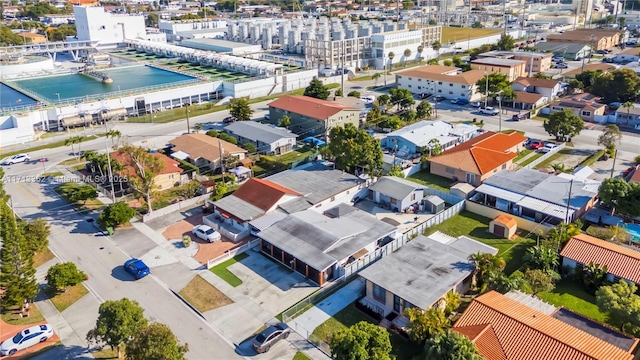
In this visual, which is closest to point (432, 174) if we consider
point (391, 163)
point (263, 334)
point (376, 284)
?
point (391, 163)

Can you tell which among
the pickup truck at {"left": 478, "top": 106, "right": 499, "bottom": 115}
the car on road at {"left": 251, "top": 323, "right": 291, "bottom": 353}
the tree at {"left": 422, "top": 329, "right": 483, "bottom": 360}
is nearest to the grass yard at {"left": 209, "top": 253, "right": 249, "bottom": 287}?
the car on road at {"left": 251, "top": 323, "right": 291, "bottom": 353}

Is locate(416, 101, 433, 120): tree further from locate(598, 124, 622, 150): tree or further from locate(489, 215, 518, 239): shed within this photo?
locate(489, 215, 518, 239): shed

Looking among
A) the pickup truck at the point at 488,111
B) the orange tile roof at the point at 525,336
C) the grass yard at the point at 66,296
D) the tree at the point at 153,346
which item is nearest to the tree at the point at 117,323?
the tree at the point at 153,346

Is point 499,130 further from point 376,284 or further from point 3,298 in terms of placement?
point 3,298

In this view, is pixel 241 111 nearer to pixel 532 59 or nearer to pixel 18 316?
pixel 18 316

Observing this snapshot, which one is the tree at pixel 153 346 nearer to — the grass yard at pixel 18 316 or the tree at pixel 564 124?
the grass yard at pixel 18 316
